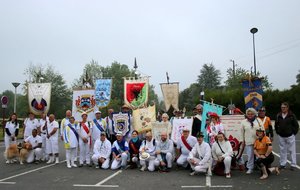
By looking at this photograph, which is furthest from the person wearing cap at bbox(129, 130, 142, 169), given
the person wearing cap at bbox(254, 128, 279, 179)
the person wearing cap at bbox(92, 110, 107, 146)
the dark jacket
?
the dark jacket

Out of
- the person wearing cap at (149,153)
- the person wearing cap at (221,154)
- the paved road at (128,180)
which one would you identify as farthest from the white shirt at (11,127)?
the person wearing cap at (221,154)

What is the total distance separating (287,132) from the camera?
29.8 ft

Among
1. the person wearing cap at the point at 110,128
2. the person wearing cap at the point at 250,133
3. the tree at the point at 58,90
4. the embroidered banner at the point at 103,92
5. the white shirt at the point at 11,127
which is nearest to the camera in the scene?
the person wearing cap at the point at 250,133

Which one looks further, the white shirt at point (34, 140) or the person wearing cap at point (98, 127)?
the white shirt at point (34, 140)

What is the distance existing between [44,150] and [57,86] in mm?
41712

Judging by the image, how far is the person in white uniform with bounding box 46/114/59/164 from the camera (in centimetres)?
1132

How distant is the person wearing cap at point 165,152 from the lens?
31.0ft

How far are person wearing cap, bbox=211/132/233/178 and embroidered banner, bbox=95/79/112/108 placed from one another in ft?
18.6

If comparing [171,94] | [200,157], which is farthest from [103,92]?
[200,157]

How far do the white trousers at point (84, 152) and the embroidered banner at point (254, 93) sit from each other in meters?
6.09

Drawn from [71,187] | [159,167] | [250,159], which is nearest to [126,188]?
[71,187]

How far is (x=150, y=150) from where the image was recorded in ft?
31.9

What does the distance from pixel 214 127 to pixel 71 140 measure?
4944 mm

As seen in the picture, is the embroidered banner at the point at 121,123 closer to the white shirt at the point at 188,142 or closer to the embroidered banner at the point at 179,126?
the embroidered banner at the point at 179,126
